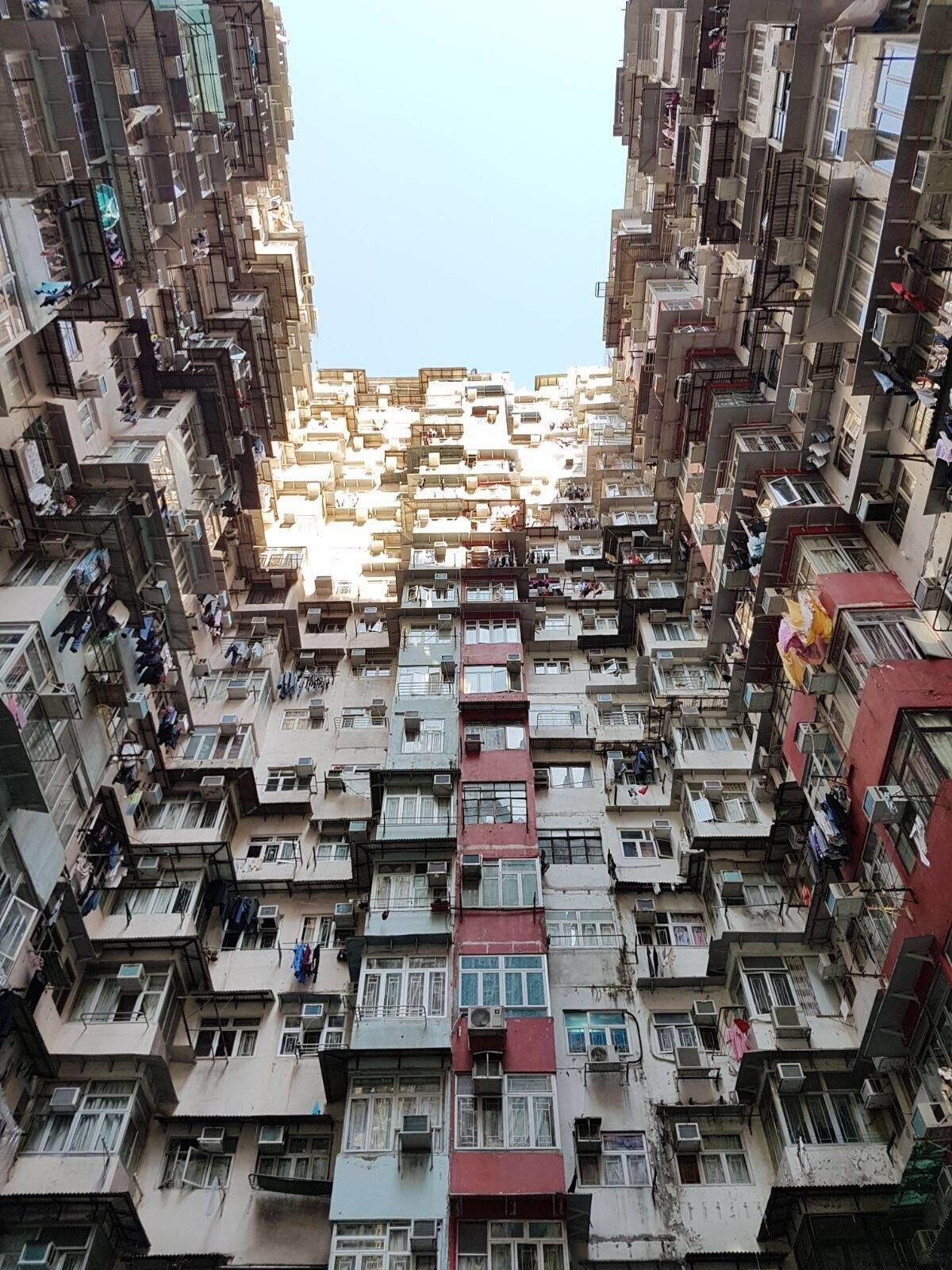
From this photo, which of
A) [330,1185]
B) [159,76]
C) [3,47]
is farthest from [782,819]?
[159,76]

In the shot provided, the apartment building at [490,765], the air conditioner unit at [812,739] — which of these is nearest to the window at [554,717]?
the apartment building at [490,765]

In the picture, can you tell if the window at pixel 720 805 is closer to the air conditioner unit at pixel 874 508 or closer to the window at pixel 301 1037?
the air conditioner unit at pixel 874 508

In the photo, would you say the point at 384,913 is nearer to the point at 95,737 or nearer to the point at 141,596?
the point at 95,737

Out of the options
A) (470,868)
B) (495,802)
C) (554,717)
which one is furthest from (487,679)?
(470,868)

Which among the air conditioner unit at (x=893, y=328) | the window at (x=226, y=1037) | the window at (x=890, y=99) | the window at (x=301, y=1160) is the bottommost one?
the window at (x=301, y=1160)

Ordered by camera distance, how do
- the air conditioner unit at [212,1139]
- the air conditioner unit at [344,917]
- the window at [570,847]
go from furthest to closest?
the window at [570,847]
the air conditioner unit at [344,917]
the air conditioner unit at [212,1139]

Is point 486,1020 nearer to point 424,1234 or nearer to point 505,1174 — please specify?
point 505,1174

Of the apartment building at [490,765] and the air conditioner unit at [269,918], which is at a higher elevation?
the apartment building at [490,765]
